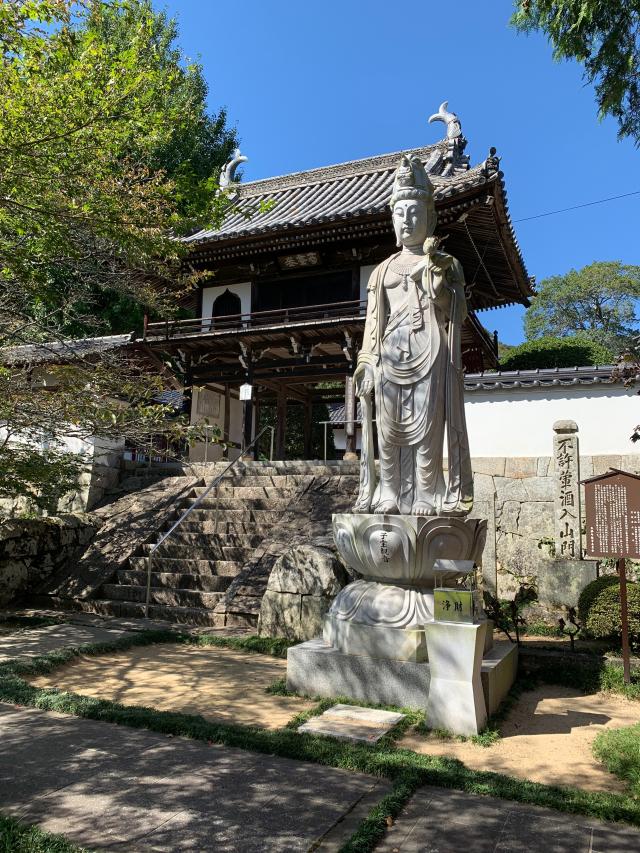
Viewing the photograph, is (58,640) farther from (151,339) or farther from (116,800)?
(151,339)

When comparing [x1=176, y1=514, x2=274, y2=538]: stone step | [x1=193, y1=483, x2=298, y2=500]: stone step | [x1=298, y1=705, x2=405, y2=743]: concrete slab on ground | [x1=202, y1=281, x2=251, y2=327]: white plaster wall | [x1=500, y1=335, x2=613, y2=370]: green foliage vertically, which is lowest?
[x1=298, y1=705, x2=405, y2=743]: concrete slab on ground

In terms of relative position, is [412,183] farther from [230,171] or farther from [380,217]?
[230,171]

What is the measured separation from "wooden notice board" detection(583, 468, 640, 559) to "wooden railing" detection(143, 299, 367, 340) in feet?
26.4

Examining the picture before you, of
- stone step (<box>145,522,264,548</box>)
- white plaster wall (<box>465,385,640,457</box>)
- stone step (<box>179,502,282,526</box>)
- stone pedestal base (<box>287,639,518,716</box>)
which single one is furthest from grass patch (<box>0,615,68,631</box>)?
white plaster wall (<box>465,385,640,457</box>)

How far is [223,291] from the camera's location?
1593 centimetres

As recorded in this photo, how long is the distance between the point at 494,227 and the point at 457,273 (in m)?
8.10

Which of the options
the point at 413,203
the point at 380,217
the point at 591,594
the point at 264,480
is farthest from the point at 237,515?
the point at 380,217

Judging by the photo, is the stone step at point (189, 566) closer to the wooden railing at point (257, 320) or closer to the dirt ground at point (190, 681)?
the dirt ground at point (190, 681)

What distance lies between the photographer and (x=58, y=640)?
6.09 metres

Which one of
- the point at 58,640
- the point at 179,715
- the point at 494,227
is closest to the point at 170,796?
the point at 179,715

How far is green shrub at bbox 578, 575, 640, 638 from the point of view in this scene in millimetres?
6012

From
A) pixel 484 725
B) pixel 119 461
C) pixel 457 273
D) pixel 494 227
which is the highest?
pixel 494 227

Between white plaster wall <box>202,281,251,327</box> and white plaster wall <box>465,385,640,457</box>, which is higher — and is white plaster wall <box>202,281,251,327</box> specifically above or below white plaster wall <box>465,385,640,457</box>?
above

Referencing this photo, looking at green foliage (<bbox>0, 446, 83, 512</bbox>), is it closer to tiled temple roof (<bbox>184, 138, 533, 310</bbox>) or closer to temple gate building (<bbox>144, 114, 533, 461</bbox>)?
tiled temple roof (<bbox>184, 138, 533, 310</bbox>)
